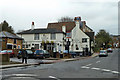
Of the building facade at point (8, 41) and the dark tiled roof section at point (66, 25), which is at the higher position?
the dark tiled roof section at point (66, 25)

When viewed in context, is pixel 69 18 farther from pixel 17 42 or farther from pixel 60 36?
pixel 17 42

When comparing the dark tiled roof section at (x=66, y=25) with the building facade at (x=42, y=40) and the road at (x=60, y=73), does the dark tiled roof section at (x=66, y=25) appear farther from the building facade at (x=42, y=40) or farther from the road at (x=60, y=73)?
the road at (x=60, y=73)

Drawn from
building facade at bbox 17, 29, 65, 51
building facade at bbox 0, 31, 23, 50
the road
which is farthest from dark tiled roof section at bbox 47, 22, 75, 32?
the road

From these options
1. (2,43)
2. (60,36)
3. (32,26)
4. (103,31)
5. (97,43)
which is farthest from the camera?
(103,31)

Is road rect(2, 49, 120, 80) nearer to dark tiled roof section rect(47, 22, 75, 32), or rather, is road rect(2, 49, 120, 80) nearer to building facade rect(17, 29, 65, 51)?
building facade rect(17, 29, 65, 51)

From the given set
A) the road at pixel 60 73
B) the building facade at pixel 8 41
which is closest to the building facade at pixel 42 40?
the building facade at pixel 8 41

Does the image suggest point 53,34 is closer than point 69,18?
Yes

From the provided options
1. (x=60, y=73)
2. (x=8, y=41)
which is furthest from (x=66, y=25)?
(x=60, y=73)

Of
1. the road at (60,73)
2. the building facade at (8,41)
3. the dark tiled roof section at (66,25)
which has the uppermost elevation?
the dark tiled roof section at (66,25)

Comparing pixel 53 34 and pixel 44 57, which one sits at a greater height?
pixel 53 34

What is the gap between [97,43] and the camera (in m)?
81.1

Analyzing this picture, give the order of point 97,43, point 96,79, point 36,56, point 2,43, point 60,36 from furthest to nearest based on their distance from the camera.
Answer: point 97,43 → point 60,36 → point 2,43 → point 36,56 → point 96,79

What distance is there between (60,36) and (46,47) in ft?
15.3

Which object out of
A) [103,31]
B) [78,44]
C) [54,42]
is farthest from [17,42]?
[103,31]
